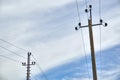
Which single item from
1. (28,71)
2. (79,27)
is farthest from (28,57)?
(79,27)

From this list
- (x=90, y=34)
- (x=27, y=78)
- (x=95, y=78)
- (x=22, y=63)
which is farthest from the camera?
(x=22, y=63)

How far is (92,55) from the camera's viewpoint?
23641 millimetres

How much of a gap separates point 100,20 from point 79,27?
75.5 inches

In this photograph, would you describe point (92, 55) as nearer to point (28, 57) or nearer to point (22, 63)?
point (28, 57)

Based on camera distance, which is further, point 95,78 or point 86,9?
point 86,9

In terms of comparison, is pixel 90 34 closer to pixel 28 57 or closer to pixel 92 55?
pixel 92 55

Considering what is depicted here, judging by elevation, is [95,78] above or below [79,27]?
below

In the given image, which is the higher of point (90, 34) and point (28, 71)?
point (90, 34)

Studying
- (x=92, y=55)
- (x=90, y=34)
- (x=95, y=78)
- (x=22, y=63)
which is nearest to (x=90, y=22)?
(x=90, y=34)

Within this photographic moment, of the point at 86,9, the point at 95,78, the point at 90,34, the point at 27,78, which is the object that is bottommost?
the point at 27,78

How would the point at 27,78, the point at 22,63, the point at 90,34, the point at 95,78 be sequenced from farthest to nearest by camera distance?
the point at 22,63 < the point at 27,78 < the point at 90,34 < the point at 95,78

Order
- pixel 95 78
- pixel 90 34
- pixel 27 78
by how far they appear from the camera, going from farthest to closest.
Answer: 1. pixel 27 78
2. pixel 90 34
3. pixel 95 78

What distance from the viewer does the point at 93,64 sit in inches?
918

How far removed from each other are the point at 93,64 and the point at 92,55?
0.76 meters
